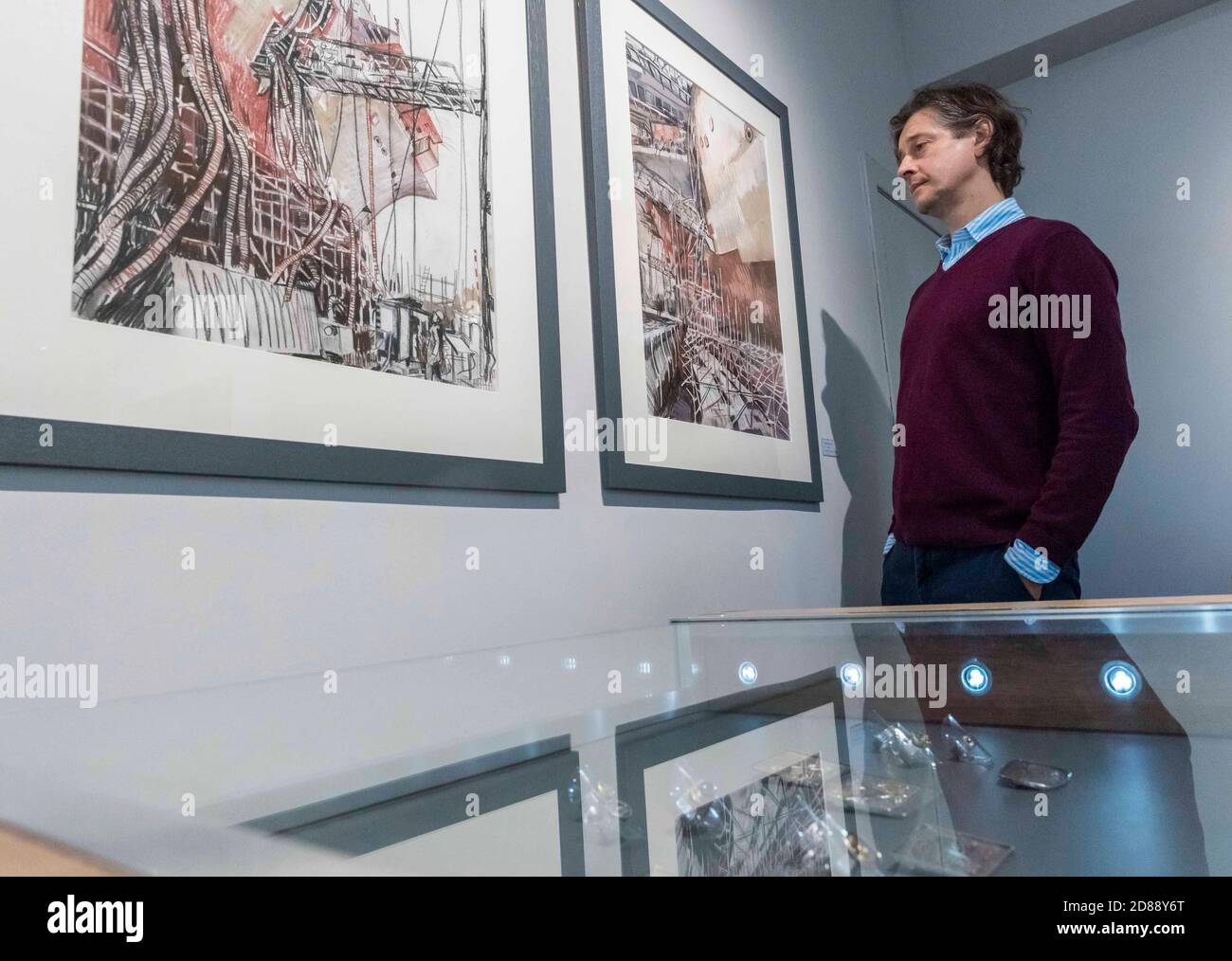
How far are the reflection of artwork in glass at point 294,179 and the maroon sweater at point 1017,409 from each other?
0.92 meters

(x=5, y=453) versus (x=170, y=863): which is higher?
(x=5, y=453)

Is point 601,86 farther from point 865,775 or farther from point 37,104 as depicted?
point 865,775

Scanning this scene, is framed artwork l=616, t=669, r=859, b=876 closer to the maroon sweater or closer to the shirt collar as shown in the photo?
the maroon sweater

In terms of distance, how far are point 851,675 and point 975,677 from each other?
0.31 feet

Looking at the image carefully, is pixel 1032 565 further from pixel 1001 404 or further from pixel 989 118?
pixel 989 118

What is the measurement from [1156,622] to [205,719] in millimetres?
827

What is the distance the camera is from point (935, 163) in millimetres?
1845

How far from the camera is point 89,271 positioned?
81cm

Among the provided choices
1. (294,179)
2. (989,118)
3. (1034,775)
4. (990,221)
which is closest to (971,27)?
(989,118)

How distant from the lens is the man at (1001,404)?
1462 mm
